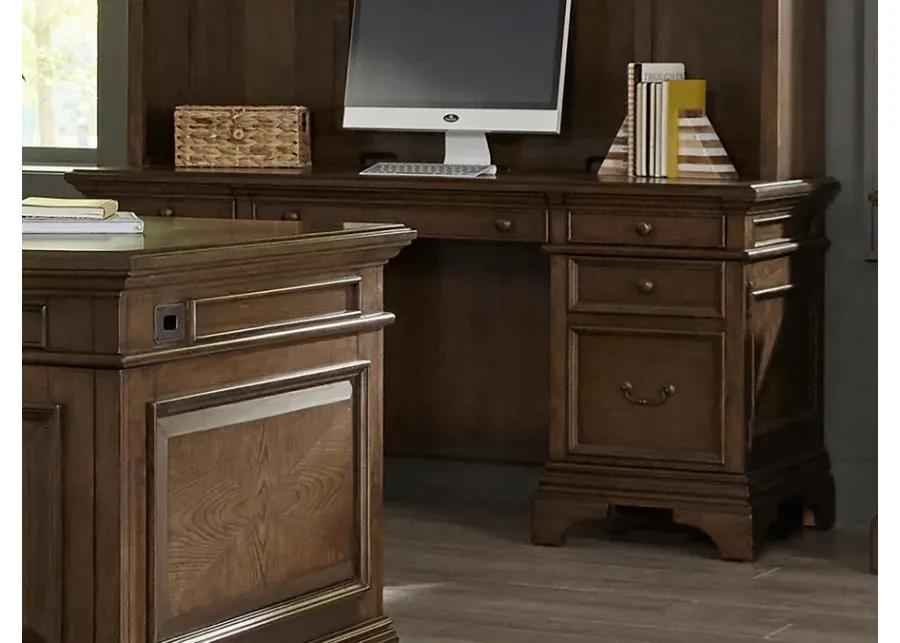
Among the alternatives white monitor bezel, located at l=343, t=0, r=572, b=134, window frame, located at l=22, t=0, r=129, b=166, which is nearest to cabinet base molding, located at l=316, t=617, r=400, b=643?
white monitor bezel, located at l=343, t=0, r=572, b=134

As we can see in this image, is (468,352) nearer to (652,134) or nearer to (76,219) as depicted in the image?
(652,134)

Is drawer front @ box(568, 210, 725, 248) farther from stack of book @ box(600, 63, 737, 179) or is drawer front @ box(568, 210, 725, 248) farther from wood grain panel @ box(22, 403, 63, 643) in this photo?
wood grain panel @ box(22, 403, 63, 643)

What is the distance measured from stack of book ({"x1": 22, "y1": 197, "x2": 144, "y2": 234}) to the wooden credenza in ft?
0.25

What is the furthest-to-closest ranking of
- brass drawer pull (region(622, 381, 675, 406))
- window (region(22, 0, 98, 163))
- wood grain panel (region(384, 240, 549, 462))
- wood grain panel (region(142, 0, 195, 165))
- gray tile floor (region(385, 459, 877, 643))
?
window (region(22, 0, 98, 163)), wood grain panel (region(142, 0, 195, 165)), wood grain panel (region(384, 240, 549, 462)), brass drawer pull (region(622, 381, 675, 406)), gray tile floor (region(385, 459, 877, 643))

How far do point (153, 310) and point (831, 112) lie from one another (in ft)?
8.20

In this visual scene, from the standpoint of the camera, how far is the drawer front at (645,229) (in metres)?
3.69

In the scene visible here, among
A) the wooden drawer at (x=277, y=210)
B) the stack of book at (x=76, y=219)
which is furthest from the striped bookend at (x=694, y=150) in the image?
the stack of book at (x=76, y=219)

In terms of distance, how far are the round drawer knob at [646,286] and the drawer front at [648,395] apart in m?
0.10

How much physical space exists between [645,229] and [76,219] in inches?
65.9

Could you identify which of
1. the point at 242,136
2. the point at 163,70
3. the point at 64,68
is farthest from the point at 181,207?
the point at 64,68

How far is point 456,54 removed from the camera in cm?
435

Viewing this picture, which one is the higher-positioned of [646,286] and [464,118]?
[464,118]

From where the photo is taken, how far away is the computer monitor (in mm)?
4266
